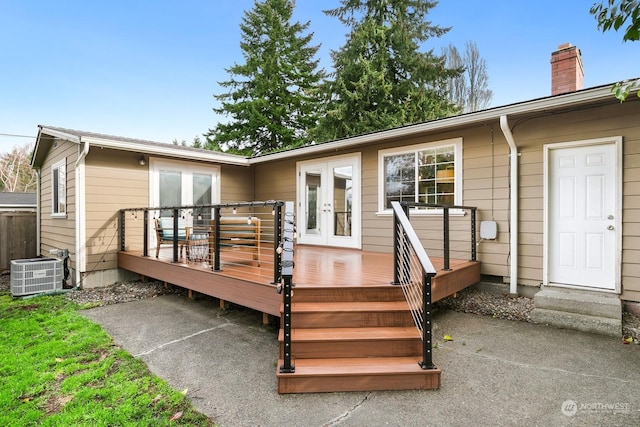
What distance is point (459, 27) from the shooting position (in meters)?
14.4

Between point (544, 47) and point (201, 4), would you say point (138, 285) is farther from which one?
point (544, 47)

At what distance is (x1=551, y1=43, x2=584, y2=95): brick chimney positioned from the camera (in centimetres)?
498

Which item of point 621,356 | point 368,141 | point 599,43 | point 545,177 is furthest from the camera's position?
point 599,43

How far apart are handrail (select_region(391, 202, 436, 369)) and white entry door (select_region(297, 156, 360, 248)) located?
10.3 ft

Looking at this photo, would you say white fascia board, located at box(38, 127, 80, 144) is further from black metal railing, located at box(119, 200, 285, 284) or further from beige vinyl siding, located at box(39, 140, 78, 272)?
black metal railing, located at box(119, 200, 285, 284)

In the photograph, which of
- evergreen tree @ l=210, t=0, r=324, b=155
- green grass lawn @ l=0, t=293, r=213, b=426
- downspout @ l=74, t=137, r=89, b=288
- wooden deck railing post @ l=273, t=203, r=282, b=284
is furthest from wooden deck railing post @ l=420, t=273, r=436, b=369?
evergreen tree @ l=210, t=0, r=324, b=155

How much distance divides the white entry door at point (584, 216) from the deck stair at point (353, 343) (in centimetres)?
275

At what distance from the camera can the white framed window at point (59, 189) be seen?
6512 millimetres

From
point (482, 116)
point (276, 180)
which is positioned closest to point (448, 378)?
point (482, 116)

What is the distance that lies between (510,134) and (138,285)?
665 centimetres

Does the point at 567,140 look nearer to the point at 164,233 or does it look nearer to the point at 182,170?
the point at 164,233

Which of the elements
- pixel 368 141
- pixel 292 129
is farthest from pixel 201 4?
pixel 368 141

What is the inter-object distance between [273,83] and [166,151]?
36.5ft

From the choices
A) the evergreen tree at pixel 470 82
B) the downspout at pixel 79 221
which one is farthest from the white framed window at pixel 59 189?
the evergreen tree at pixel 470 82
